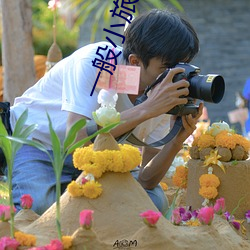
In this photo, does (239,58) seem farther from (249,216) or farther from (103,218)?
(103,218)

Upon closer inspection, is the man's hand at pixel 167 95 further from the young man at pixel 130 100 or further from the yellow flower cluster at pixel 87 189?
the yellow flower cluster at pixel 87 189

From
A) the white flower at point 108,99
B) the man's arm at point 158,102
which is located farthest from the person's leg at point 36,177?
the white flower at point 108,99

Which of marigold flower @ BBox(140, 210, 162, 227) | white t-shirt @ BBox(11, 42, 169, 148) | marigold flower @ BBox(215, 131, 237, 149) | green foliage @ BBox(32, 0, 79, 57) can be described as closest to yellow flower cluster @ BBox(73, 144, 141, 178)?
marigold flower @ BBox(140, 210, 162, 227)

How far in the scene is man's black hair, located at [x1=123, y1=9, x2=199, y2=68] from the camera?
2.78 metres

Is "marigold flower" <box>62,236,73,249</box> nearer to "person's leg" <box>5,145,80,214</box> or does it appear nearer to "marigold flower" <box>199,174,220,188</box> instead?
"person's leg" <box>5,145,80,214</box>

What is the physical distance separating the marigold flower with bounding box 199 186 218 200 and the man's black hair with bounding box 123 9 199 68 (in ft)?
1.86

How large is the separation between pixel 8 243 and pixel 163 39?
46.0 inches

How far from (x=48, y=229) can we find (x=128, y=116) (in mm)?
690

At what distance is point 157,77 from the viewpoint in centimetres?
276

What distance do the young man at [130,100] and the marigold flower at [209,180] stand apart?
17 cm

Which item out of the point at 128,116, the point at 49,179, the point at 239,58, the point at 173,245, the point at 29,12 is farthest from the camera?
the point at 239,58

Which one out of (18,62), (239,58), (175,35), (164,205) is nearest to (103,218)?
(175,35)

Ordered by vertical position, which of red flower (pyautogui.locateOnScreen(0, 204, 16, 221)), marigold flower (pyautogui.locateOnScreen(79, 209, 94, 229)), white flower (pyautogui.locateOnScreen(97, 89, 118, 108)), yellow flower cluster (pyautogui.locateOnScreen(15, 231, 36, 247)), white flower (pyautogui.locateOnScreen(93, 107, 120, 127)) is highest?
white flower (pyautogui.locateOnScreen(93, 107, 120, 127))

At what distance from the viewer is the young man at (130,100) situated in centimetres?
269
